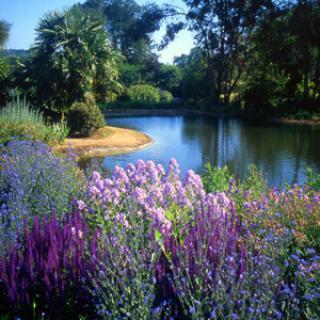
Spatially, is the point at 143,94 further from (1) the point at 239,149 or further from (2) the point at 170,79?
(1) the point at 239,149

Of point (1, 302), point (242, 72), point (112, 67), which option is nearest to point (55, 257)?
point (1, 302)

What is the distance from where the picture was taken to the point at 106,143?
47.0 feet

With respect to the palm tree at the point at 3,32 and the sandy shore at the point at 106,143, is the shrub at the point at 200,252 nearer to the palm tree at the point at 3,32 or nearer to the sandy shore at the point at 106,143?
the sandy shore at the point at 106,143

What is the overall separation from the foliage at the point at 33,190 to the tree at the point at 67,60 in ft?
36.7

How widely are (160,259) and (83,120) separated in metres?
13.1

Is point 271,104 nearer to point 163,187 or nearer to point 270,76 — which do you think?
point 270,76

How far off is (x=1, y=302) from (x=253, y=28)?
101 ft

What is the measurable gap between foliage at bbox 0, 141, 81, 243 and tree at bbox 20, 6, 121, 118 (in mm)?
11192

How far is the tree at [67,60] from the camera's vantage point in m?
16.1

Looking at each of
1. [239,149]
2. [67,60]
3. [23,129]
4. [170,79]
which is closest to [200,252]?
[23,129]

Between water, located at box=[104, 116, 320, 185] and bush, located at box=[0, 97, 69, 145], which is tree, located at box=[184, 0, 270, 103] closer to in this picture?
water, located at box=[104, 116, 320, 185]

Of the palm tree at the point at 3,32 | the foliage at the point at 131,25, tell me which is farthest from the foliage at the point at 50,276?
the foliage at the point at 131,25

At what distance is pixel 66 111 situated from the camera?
16891 mm

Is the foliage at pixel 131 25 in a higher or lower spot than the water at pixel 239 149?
higher
